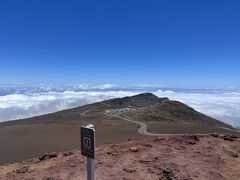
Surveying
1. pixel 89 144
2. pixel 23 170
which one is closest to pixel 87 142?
pixel 89 144

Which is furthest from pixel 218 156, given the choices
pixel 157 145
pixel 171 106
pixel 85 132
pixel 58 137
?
pixel 171 106

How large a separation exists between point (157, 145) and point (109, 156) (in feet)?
7.85

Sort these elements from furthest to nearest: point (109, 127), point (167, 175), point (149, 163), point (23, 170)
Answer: point (109, 127), point (23, 170), point (149, 163), point (167, 175)

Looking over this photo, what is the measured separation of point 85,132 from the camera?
7992 millimetres

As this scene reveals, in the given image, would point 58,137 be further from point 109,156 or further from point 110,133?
point 109,156

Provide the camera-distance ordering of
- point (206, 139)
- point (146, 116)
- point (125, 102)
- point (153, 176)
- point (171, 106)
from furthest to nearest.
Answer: point (125, 102), point (171, 106), point (146, 116), point (206, 139), point (153, 176)

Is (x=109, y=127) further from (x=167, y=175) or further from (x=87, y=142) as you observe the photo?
(x=87, y=142)

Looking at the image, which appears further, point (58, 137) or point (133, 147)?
point (58, 137)

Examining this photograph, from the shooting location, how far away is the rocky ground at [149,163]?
12242 mm

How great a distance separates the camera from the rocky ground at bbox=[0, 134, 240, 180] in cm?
1224

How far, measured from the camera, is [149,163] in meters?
13.0

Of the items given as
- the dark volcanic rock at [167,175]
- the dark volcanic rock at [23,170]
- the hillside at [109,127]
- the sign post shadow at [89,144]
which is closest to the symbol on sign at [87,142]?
the sign post shadow at [89,144]

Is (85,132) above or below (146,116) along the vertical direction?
above

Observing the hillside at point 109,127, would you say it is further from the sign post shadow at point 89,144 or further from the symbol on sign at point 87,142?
the symbol on sign at point 87,142
